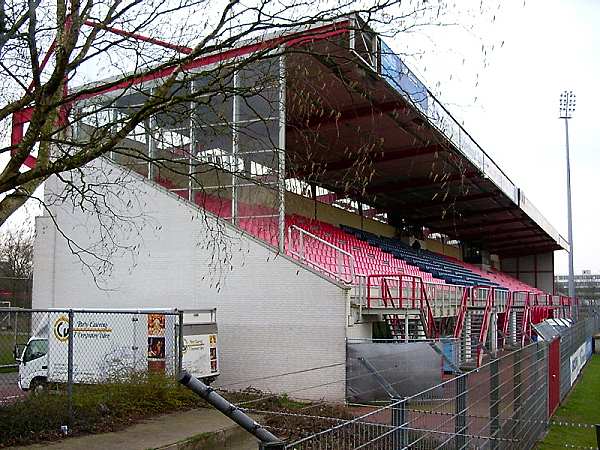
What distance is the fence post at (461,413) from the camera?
6.44 metres

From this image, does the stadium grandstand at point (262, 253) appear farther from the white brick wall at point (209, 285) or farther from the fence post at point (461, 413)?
the fence post at point (461, 413)

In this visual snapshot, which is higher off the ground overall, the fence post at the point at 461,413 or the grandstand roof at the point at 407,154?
the grandstand roof at the point at 407,154

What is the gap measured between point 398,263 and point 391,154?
4295mm

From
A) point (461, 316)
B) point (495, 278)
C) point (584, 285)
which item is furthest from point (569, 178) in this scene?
point (584, 285)

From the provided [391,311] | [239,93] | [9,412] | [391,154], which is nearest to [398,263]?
[391,154]

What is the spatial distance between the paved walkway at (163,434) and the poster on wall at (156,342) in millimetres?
1647

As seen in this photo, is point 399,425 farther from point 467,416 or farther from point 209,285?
point 209,285

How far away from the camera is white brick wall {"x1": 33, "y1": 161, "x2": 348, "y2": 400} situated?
17875 millimetres

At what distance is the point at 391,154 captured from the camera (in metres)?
27.0

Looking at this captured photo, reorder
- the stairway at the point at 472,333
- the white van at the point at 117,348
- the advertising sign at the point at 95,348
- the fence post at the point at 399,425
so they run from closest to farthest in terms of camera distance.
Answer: the fence post at the point at 399,425 < the white van at the point at 117,348 < the advertising sign at the point at 95,348 < the stairway at the point at 472,333

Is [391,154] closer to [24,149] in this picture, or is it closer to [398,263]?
[398,263]

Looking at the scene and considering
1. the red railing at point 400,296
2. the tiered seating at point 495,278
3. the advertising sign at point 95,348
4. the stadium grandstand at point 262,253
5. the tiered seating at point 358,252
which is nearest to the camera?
the advertising sign at point 95,348

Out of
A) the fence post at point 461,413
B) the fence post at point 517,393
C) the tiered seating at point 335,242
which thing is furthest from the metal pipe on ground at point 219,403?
the tiered seating at point 335,242

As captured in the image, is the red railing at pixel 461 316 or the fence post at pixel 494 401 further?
the red railing at pixel 461 316
